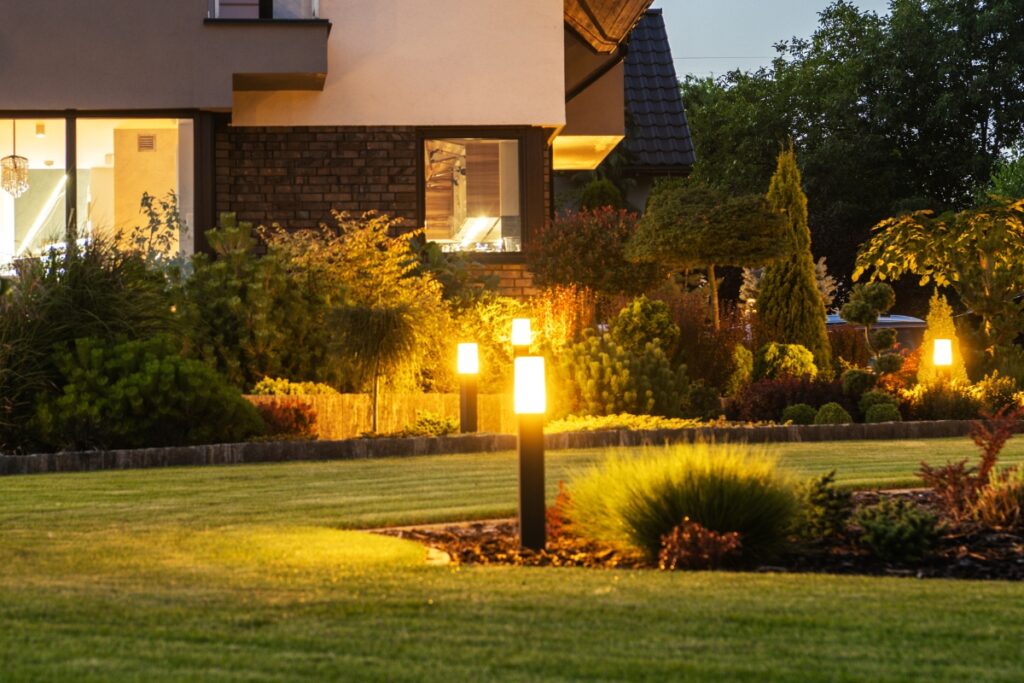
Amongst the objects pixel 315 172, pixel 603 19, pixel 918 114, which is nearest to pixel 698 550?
pixel 315 172

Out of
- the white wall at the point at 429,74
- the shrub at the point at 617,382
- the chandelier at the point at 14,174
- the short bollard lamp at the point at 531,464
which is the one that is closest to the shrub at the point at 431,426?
the shrub at the point at 617,382

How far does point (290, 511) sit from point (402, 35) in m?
12.5

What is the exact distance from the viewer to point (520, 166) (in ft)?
66.8

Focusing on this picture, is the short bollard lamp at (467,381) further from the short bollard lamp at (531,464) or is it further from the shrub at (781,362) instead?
the short bollard lamp at (531,464)

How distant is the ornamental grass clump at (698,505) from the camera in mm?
7059

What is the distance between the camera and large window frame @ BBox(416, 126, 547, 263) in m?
20.3

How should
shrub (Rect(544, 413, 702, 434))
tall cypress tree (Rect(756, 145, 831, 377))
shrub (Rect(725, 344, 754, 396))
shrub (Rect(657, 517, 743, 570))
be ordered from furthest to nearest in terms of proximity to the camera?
tall cypress tree (Rect(756, 145, 831, 377)) < shrub (Rect(725, 344, 754, 396)) < shrub (Rect(544, 413, 702, 434)) < shrub (Rect(657, 517, 743, 570))

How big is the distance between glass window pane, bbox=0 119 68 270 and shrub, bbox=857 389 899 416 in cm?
963

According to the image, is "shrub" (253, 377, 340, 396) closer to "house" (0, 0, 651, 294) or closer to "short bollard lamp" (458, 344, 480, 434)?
"short bollard lamp" (458, 344, 480, 434)

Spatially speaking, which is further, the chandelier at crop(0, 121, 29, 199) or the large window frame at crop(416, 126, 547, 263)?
the large window frame at crop(416, 126, 547, 263)

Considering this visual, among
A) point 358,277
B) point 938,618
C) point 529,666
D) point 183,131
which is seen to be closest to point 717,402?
point 358,277

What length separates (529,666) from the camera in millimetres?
4750

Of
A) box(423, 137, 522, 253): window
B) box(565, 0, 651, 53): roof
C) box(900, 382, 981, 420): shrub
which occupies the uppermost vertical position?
box(565, 0, 651, 53): roof

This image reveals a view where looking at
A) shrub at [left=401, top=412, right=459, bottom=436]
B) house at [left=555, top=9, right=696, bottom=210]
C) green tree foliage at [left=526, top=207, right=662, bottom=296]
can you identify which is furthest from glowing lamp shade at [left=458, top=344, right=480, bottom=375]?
house at [left=555, top=9, right=696, bottom=210]
